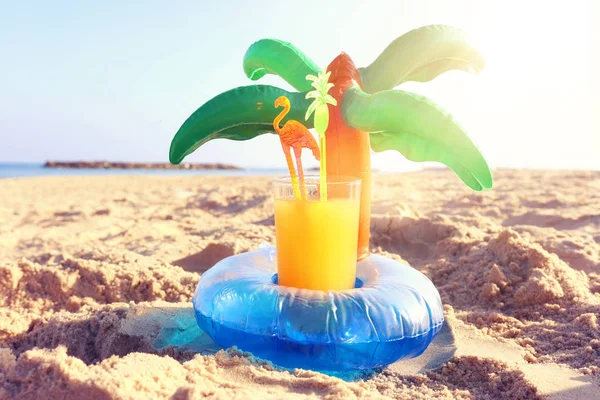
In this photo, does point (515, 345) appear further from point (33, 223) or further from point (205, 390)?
point (33, 223)

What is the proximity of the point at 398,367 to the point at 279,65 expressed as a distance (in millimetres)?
1337

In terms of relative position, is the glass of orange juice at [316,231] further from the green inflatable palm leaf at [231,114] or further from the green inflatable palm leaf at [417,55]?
the green inflatable palm leaf at [417,55]

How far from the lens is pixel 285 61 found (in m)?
2.01

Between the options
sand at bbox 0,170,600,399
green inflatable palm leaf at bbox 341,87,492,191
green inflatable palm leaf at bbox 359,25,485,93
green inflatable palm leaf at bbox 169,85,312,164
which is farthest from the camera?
green inflatable palm leaf at bbox 359,25,485,93

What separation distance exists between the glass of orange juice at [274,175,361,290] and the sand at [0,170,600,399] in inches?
14.1

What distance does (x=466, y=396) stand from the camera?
1.39 m

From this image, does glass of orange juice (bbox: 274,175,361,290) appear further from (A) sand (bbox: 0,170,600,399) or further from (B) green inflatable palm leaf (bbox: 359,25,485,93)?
(B) green inflatable palm leaf (bbox: 359,25,485,93)

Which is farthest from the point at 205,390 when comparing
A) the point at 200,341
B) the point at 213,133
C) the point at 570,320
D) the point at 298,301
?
the point at 570,320

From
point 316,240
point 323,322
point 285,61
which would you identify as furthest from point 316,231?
point 285,61

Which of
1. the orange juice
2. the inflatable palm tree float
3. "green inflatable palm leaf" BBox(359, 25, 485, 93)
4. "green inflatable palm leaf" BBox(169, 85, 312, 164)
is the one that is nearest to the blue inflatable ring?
the orange juice

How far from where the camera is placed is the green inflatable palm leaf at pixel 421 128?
1440 mm

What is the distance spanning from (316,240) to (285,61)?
0.86m

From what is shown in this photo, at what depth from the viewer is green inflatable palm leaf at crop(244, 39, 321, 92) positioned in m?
1.98

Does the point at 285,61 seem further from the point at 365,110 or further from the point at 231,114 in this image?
the point at 365,110
